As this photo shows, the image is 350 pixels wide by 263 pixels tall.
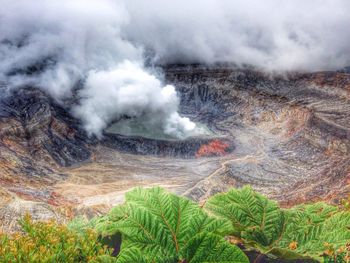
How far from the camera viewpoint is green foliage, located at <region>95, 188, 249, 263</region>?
4145 millimetres

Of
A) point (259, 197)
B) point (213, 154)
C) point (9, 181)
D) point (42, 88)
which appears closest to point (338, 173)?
point (213, 154)

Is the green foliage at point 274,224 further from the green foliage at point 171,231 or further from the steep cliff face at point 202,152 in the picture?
the steep cliff face at point 202,152

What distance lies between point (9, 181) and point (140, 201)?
418 inches

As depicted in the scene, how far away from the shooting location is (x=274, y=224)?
522 centimetres

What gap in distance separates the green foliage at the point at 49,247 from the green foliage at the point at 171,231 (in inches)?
13.5

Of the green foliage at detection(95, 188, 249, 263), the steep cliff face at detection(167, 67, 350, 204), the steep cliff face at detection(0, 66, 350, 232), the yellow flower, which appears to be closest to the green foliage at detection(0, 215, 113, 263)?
the green foliage at detection(95, 188, 249, 263)

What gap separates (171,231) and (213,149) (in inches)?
597

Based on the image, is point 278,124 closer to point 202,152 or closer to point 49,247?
point 202,152

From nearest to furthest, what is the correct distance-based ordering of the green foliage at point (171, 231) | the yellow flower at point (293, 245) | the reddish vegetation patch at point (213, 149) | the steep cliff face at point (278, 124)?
the green foliage at point (171, 231) → the yellow flower at point (293, 245) → the steep cliff face at point (278, 124) → the reddish vegetation patch at point (213, 149)

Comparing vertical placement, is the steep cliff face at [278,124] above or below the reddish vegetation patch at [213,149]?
above

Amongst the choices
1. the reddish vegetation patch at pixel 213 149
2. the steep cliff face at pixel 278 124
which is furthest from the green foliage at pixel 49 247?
the reddish vegetation patch at pixel 213 149

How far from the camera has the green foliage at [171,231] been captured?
414 centimetres

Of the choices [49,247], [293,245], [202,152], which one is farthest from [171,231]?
[202,152]

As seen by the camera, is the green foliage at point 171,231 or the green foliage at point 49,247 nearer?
the green foliage at point 49,247
